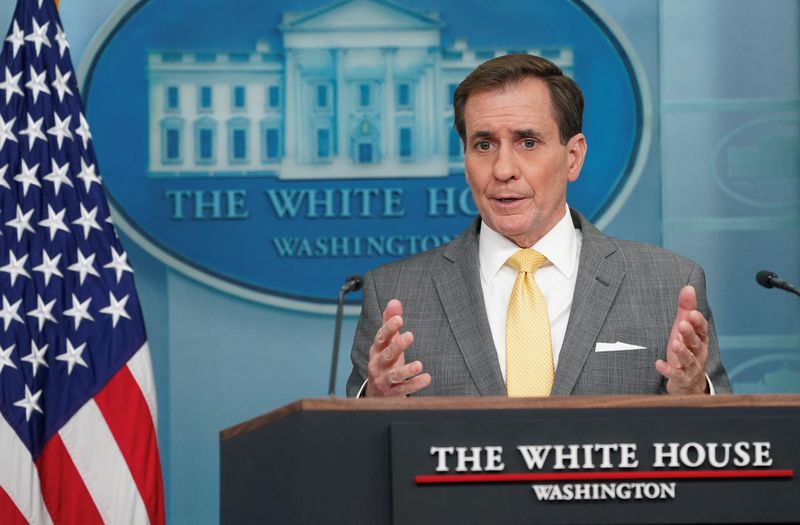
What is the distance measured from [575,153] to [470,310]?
0.60 metres

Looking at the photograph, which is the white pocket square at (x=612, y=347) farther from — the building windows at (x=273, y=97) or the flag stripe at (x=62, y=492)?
the building windows at (x=273, y=97)

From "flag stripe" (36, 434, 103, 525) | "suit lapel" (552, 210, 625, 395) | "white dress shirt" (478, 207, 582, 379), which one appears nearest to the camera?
"suit lapel" (552, 210, 625, 395)

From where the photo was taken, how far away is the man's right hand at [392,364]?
222 centimetres

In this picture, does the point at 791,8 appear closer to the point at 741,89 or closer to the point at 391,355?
the point at 741,89

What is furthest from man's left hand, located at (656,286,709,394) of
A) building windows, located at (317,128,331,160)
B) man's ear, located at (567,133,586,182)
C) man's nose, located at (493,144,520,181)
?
building windows, located at (317,128,331,160)

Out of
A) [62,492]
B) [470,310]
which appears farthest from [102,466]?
[470,310]

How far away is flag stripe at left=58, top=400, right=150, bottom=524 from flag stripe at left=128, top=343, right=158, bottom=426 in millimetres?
166

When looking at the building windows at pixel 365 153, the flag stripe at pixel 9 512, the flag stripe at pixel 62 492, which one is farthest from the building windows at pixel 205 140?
the flag stripe at pixel 9 512

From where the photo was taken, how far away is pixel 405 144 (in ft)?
15.5

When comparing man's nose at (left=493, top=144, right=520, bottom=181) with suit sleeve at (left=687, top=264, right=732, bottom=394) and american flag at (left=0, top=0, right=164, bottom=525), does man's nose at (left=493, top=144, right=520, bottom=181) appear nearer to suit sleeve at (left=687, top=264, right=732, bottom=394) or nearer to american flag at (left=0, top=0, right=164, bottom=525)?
suit sleeve at (left=687, top=264, right=732, bottom=394)

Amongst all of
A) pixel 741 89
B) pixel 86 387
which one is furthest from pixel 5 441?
pixel 741 89

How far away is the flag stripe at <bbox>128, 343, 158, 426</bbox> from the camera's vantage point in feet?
13.3

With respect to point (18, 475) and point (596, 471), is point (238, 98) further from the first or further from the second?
point (596, 471)

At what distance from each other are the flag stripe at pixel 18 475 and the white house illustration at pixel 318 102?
1286 mm
